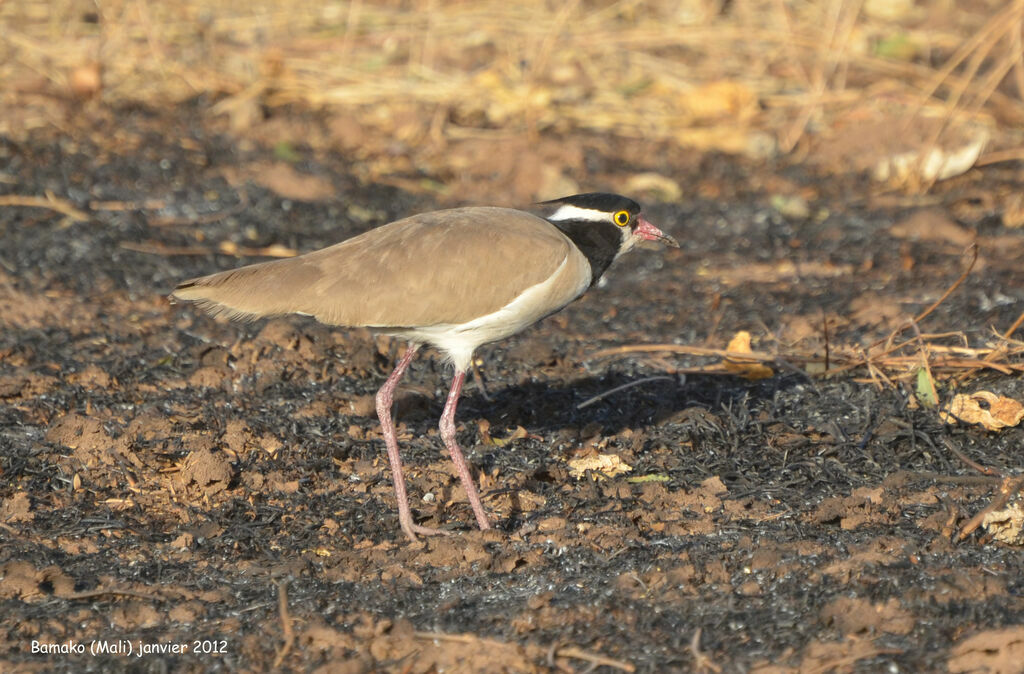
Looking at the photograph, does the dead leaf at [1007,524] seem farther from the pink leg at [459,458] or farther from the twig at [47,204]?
the twig at [47,204]

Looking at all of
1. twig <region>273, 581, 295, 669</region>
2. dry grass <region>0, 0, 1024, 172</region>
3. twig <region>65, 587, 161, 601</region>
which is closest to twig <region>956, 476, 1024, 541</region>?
twig <region>273, 581, 295, 669</region>

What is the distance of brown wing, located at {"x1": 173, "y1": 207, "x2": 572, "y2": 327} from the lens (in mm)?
4836

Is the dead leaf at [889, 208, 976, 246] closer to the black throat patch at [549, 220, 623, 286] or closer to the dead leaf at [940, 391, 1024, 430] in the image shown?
the dead leaf at [940, 391, 1024, 430]

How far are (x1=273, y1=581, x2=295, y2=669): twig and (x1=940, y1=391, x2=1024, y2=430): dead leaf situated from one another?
310 cm

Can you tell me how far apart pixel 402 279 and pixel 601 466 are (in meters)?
1.26

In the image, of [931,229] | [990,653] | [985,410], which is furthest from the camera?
[931,229]

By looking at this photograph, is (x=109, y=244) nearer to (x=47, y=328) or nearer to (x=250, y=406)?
(x=47, y=328)

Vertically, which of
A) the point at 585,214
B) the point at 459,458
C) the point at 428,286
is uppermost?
the point at 585,214

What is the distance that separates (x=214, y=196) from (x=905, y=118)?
587 centimetres

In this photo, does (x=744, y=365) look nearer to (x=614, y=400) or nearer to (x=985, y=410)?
(x=614, y=400)

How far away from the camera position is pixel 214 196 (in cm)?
894

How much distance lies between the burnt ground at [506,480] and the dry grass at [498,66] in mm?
2144

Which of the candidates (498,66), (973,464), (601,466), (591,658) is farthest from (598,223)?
(498,66)

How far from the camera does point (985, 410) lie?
5391 mm
